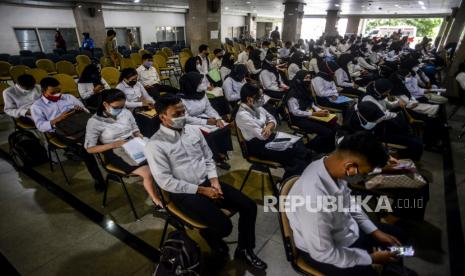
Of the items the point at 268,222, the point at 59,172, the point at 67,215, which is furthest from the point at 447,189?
the point at 59,172

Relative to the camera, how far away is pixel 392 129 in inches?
129

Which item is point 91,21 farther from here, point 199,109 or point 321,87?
point 321,87

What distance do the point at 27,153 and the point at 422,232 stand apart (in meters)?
5.04

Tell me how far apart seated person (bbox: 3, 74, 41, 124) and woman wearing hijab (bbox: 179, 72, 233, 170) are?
225 centimetres

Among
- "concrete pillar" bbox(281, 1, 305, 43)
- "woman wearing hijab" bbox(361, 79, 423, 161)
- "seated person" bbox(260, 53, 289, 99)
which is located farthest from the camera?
"concrete pillar" bbox(281, 1, 305, 43)

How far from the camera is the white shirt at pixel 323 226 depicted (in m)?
1.28

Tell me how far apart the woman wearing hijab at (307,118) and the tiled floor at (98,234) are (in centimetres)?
104

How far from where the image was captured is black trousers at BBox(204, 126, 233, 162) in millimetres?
3284

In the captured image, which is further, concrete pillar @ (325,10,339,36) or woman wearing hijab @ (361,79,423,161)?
concrete pillar @ (325,10,339,36)

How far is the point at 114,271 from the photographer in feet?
6.77

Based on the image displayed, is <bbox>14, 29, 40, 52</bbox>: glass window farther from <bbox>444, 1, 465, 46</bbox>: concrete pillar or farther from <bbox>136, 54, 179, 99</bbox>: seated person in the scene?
<bbox>444, 1, 465, 46</bbox>: concrete pillar

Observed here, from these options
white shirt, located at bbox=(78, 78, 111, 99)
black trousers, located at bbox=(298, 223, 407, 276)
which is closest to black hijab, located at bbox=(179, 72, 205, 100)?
white shirt, located at bbox=(78, 78, 111, 99)

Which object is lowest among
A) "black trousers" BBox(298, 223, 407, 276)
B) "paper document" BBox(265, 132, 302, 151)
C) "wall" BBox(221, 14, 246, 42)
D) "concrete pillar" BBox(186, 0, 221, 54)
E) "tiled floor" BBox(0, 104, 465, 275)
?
"tiled floor" BBox(0, 104, 465, 275)

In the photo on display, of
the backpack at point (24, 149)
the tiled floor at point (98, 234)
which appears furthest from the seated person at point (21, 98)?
the tiled floor at point (98, 234)
